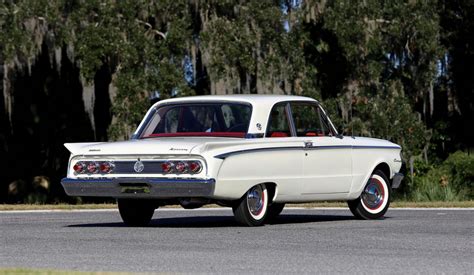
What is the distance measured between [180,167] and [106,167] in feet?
3.24

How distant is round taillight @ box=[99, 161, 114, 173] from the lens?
16.0 metres

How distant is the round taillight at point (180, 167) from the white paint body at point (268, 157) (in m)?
0.07

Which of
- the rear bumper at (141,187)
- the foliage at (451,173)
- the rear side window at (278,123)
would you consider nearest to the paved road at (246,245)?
the rear bumper at (141,187)

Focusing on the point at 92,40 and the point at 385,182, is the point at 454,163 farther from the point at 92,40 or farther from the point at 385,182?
the point at 385,182

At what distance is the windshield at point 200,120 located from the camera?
55.1 ft

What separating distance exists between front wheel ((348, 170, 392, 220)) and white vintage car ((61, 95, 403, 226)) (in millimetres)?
13

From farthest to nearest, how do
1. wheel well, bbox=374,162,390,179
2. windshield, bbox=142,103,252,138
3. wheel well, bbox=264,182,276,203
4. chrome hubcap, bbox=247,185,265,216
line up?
wheel well, bbox=374,162,390,179
windshield, bbox=142,103,252,138
wheel well, bbox=264,182,276,203
chrome hubcap, bbox=247,185,265,216

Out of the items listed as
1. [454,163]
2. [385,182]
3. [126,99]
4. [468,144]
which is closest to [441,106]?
[468,144]

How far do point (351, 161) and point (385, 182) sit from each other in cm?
88

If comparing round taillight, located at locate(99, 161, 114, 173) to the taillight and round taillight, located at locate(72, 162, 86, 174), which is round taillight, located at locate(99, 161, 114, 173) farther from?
the taillight

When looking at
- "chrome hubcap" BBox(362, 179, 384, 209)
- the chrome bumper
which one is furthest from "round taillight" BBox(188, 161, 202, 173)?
the chrome bumper

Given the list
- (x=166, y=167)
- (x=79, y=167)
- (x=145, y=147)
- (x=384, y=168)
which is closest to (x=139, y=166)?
(x=145, y=147)

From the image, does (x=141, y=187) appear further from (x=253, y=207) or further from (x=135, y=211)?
(x=253, y=207)

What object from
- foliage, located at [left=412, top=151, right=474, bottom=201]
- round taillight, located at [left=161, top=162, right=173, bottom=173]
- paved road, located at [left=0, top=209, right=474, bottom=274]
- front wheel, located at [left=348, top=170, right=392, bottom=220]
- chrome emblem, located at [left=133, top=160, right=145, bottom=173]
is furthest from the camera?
foliage, located at [left=412, top=151, right=474, bottom=201]
